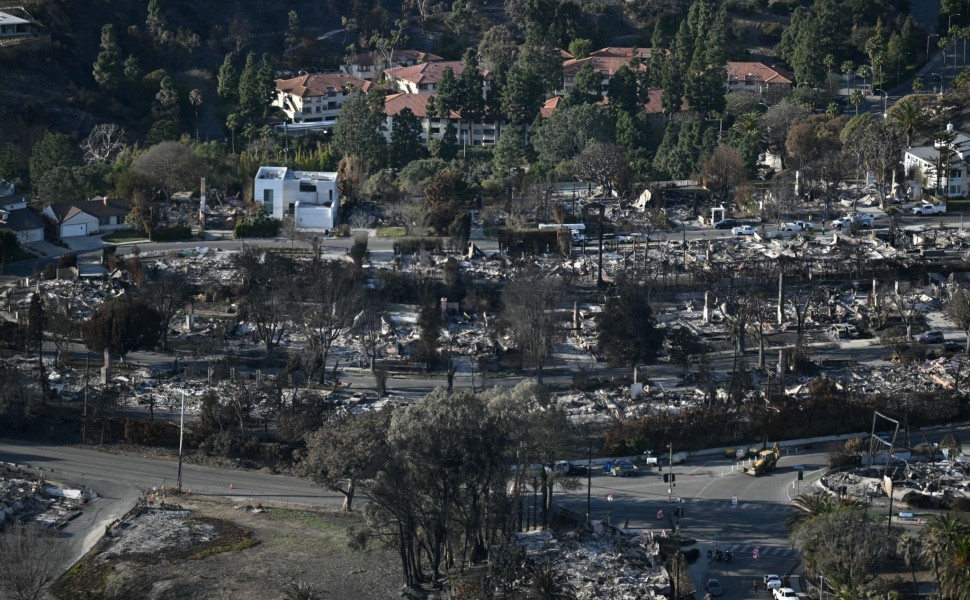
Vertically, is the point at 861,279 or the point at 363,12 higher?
the point at 363,12

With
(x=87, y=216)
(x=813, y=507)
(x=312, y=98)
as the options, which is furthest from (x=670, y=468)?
(x=312, y=98)

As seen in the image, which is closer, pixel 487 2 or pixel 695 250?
pixel 695 250

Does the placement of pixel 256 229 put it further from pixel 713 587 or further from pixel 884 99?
pixel 713 587

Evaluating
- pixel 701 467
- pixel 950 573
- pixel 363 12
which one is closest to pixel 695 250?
pixel 701 467

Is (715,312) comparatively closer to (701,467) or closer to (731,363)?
(731,363)

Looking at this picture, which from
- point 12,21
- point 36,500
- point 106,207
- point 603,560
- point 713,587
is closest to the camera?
point 713,587

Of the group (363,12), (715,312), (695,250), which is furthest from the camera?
(363,12)

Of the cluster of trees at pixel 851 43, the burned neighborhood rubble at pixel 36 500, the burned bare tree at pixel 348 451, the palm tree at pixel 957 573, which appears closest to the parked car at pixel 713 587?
the palm tree at pixel 957 573
